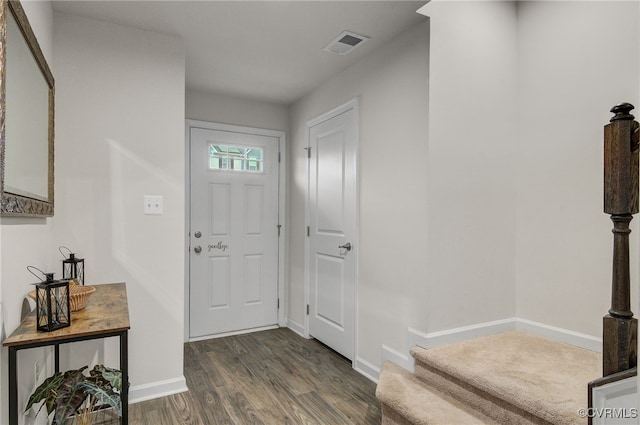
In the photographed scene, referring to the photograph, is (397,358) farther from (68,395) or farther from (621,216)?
(68,395)

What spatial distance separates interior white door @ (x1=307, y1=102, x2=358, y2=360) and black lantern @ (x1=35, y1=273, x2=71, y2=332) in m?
1.92

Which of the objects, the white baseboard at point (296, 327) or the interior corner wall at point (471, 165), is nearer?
the interior corner wall at point (471, 165)

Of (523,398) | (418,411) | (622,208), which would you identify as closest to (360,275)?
(418,411)

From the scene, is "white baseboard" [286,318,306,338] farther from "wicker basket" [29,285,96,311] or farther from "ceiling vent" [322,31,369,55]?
"ceiling vent" [322,31,369,55]

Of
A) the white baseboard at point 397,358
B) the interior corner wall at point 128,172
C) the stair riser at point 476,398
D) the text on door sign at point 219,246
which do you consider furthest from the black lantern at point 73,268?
the stair riser at point 476,398

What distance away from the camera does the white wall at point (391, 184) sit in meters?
2.33

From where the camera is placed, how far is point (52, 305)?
4.82 ft

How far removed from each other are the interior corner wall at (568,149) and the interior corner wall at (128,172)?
7.51 ft

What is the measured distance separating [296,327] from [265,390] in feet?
4.08

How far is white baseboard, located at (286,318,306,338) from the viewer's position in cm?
372

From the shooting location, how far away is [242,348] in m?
3.37

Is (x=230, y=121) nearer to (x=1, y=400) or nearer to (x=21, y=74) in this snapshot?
(x=21, y=74)

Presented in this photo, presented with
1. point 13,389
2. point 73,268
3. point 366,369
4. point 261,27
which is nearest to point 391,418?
point 366,369

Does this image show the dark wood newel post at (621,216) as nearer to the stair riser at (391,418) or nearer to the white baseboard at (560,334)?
the white baseboard at (560,334)
